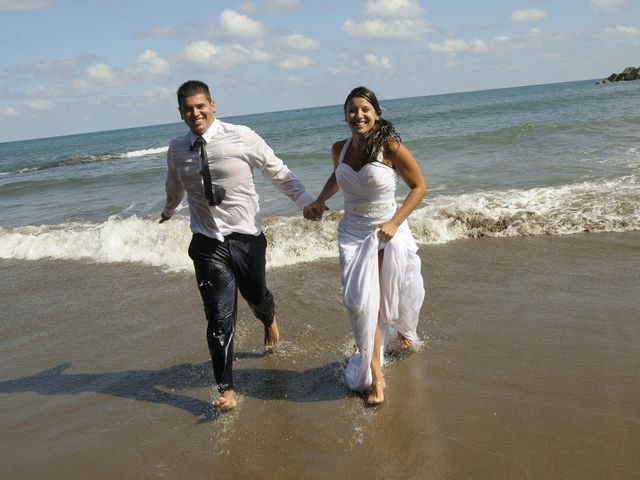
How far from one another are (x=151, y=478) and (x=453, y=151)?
15.4 metres

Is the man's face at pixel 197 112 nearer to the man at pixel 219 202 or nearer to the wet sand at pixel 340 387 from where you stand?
the man at pixel 219 202

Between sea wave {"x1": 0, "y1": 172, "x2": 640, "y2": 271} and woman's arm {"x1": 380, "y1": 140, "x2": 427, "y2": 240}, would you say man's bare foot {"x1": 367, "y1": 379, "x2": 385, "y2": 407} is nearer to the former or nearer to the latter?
woman's arm {"x1": 380, "y1": 140, "x2": 427, "y2": 240}

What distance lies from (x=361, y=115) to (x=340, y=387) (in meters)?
1.77

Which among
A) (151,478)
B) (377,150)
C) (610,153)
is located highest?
(377,150)

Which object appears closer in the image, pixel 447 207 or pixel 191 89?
pixel 191 89

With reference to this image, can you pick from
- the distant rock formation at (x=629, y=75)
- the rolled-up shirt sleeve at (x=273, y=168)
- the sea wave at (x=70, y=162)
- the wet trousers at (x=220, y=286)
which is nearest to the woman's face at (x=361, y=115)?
the rolled-up shirt sleeve at (x=273, y=168)

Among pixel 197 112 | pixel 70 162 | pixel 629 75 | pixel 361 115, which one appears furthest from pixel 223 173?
pixel 629 75

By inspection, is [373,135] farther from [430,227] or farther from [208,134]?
[430,227]

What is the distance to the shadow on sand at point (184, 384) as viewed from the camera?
3.54 metres

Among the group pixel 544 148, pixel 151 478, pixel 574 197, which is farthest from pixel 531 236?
pixel 544 148

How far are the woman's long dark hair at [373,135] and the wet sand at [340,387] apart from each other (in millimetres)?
1491

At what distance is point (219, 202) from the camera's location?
3.35 metres

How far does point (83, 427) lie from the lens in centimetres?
340

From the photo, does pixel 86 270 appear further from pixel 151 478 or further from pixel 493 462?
pixel 493 462
